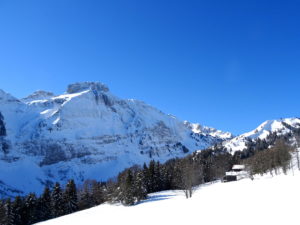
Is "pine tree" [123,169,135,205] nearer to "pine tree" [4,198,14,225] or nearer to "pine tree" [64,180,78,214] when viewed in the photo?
"pine tree" [64,180,78,214]

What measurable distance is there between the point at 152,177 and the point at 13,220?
40.7m

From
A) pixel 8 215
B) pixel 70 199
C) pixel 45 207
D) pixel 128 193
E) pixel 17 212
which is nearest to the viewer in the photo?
pixel 128 193

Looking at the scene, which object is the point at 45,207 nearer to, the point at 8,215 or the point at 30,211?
the point at 30,211

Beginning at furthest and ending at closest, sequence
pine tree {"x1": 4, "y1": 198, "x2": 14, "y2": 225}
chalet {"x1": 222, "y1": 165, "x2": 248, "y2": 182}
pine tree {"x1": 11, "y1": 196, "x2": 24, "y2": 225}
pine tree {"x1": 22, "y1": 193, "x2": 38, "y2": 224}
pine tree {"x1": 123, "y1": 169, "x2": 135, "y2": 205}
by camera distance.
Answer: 1. chalet {"x1": 222, "y1": 165, "x2": 248, "y2": 182}
2. pine tree {"x1": 22, "y1": 193, "x2": 38, "y2": 224}
3. pine tree {"x1": 11, "y1": 196, "x2": 24, "y2": 225}
4. pine tree {"x1": 4, "y1": 198, "x2": 14, "y2": 225}
5. pine tree {"x1": 123, "y1": 169, "x2": 135, "y2": 205}

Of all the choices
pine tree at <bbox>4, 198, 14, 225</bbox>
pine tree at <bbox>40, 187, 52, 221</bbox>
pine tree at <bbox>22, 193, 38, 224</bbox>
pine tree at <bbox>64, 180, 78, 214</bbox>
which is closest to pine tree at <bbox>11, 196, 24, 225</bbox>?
pine tree at <bbox>4, 198, 14, 225</bbox>

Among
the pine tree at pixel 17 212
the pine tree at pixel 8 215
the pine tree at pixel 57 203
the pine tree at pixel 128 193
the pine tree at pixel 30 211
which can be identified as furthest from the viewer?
the pine tree at pixel 57 203

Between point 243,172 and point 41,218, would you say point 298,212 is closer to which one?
point 41,218

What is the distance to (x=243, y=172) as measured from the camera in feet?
362

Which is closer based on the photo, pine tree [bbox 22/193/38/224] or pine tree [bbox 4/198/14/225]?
pine tree [bbox 4/198/14/225]

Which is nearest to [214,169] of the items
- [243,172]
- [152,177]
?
[243,172]

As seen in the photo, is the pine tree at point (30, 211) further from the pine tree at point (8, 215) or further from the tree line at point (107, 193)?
the pine tree at point (8, 215)

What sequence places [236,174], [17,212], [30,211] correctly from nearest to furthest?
1. [17,212]
2. [30,211]
3. [236,174]

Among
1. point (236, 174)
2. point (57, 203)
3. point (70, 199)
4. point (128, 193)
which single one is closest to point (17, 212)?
point (57, 203)

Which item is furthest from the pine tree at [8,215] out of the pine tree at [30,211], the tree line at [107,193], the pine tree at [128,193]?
the pine tree at [128,193]
